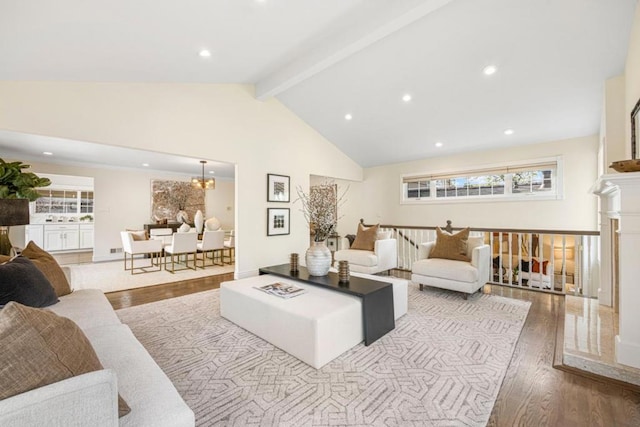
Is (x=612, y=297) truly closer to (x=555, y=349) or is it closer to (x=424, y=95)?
(x=555, y=349)

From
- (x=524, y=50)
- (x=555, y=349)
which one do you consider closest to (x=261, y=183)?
(x=524, y=50)

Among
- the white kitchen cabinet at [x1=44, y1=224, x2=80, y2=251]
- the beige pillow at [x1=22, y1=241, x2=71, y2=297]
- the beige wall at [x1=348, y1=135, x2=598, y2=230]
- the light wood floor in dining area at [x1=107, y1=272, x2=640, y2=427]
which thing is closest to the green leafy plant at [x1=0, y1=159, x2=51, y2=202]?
the beige pillow at [x1=22, y1=241, x2=71, y2=297]

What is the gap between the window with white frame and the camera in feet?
15.7

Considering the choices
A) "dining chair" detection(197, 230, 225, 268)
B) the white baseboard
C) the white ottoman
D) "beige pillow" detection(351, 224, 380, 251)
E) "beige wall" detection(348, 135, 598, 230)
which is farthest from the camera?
"dining chair" detection(197, 230, 225, 268)

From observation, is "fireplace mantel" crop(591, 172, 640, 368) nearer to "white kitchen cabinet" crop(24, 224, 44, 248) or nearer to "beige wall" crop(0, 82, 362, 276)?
"beige wall" crop(0, 82, 362, 276)

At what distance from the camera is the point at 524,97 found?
381 cm

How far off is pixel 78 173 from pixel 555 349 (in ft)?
28.2

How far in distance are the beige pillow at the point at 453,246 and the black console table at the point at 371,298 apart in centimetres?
171

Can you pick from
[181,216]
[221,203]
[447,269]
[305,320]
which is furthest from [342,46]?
[221,203]

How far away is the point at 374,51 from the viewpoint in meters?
3.60

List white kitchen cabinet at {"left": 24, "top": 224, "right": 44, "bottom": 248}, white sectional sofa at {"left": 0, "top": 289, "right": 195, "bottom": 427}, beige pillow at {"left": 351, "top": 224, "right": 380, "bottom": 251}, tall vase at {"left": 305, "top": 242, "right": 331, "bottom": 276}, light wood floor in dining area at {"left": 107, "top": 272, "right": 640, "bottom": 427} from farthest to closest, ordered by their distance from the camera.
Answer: white kitchen cabinet at {"left": 24, "top": 224, "right": 44, "bottom": 248} → beige pillow at {"left": 351, "top": 224, "right": 380, "bottom": 251} → tall vase at {"left": 305, "top": 242, "right": 331, "bottom": 276} → light wood floor in dining area at {"left": 107, "top": 272, "right": 640, "bottom": 427} → white sectional sofa at {"left": 0, "top": 289, "right": 195, "bottom": 427}

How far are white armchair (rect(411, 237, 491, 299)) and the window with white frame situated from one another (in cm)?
181

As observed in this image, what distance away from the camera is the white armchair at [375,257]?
4777mm

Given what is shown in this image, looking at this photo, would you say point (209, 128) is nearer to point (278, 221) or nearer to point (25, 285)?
point (278, 221)
